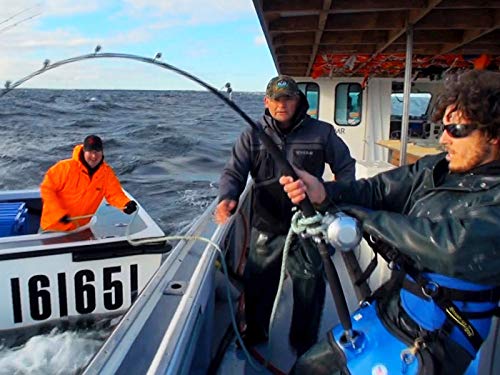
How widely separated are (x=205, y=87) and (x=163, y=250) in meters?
2.68

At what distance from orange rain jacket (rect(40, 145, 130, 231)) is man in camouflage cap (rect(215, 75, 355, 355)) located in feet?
8.46

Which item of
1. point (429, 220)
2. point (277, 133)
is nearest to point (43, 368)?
point (277, 133)

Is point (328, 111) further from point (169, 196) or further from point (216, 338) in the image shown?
point (216, 338)

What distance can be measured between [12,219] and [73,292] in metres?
1.28

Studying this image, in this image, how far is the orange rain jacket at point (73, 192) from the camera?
14.8 ft

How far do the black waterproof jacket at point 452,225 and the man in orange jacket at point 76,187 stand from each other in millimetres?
3750

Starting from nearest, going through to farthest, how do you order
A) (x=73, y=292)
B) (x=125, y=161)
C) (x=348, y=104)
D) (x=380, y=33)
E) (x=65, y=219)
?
(x=73, y=292) → (x=65, y=219) → (x=380, y=33) → (x=348, y=104) → (x=125, y=161)

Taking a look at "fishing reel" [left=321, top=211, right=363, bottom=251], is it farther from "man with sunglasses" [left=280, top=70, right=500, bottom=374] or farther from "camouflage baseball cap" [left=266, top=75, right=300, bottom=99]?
"camouflage baseball cap" [left=266, top=75, right=300, bottom=99]

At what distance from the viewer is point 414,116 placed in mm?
12492

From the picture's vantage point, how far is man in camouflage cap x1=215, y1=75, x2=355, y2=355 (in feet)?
8.42

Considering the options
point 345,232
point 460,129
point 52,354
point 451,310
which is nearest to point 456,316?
point 451,310

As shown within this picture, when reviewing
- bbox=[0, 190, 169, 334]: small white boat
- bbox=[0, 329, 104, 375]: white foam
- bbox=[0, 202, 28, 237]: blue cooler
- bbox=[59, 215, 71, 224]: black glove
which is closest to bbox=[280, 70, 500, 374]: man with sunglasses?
bbox=[0, 190, 169, 334]: small white boat

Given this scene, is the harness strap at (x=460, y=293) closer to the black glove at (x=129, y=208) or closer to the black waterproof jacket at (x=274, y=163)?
the black waterproof jacket at (x=274, y=163)

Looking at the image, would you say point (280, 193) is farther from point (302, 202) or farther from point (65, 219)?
point (65, 219)
